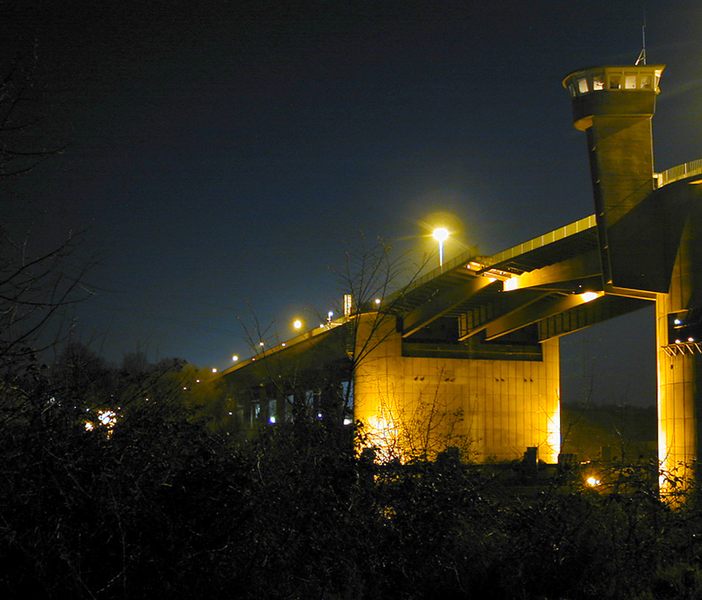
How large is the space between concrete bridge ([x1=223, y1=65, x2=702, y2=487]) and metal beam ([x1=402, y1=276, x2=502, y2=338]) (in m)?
0.13

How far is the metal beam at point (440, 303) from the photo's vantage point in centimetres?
5375

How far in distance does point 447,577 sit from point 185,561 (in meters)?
3.68

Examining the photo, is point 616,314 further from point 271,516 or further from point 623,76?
point 271,516

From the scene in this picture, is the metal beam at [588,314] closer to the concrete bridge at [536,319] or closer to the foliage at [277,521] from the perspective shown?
the concrete bridge at [536,319]

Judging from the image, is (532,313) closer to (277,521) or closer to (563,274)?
(563,274)

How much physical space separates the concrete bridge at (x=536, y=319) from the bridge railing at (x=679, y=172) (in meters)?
0.07

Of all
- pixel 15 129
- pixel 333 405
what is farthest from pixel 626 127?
pixel 15 129

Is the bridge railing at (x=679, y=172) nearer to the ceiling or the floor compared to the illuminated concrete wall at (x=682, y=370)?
nearer to the ceiling

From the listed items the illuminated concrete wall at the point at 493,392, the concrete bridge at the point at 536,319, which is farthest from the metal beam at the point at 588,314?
the illuminated concrete wall at the point at 493,392

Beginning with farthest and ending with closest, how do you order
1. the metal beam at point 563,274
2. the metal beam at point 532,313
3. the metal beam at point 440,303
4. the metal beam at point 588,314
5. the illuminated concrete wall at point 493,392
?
the illuminated concrete wall at point 493,392
the metal beam at point 532,313
the metal beam at point 588,314
the metal beam at point 440,303
the metal beam at point 563,274

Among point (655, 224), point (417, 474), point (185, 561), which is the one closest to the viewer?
point (185, 561)

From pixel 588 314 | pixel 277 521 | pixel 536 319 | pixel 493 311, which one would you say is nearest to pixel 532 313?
pixel 536 319

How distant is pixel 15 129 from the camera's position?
669 cm

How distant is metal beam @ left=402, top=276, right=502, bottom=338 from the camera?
176 ft
